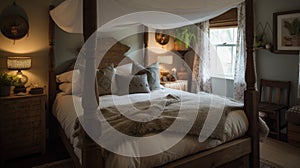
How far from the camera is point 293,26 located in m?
3.96

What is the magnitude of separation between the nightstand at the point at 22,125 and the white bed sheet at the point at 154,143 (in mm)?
282

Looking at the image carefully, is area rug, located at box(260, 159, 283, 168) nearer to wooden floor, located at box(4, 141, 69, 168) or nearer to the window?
the window

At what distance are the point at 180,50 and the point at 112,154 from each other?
13.5 ft

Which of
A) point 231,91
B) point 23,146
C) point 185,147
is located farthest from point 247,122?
point 23,146

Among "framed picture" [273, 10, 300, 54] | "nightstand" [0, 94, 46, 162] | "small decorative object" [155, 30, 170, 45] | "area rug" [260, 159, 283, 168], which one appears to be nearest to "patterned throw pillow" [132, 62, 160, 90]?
"small decorative object" [155, 30, 170, 45]

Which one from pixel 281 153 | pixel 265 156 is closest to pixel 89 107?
pixel 265 156

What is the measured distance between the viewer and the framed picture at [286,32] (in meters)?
3.93

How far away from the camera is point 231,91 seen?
16.6 ft

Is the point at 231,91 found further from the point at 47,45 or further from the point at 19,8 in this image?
the point at 19,8

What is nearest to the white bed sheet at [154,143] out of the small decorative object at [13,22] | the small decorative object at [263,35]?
the small decorative object at [13,22]

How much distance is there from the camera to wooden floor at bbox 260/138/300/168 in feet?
10.3

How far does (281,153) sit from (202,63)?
264cm

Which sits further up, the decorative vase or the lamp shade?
the lamp shade

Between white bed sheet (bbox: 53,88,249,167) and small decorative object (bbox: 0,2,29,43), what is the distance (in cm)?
110
